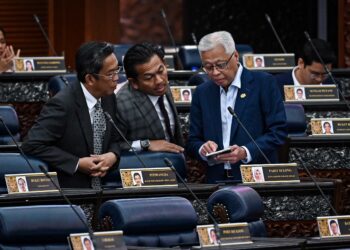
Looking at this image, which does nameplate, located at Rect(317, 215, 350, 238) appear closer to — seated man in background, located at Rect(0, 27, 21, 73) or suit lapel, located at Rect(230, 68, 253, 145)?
suit lapel, located at Rect(230, 68, 253, 145)

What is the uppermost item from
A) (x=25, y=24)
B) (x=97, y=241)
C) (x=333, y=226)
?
(x=25, y=24)

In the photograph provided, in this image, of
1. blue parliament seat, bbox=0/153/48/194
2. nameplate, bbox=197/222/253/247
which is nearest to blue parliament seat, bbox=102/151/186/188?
blue parliament seat, bbox=0/153/48/194

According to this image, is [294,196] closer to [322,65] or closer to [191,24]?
[322,65]

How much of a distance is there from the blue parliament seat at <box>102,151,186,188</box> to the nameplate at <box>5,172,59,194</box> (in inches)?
22.9

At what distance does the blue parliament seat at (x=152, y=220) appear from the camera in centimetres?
677

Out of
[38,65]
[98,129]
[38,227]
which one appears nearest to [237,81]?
[98,129]

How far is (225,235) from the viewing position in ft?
22.0

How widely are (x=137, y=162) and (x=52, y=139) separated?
0.51 m

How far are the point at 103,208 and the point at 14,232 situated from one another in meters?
0.47

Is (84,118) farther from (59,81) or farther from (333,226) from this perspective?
(59,81)

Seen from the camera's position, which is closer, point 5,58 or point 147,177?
point 147,177

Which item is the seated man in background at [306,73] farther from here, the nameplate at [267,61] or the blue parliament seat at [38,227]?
the blue parliament seat at [38,227]

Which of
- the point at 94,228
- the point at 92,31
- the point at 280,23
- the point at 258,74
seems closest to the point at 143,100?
the point at 258,74

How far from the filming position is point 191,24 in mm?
15156
